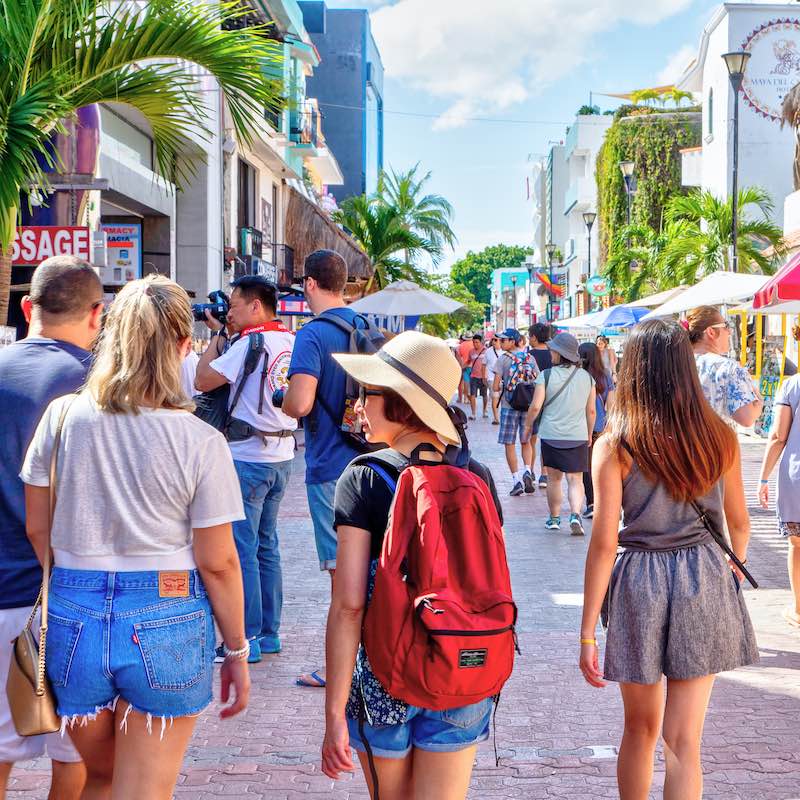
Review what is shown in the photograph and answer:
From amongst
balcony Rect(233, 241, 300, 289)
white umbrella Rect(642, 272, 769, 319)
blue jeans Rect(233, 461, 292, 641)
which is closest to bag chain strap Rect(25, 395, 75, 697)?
blue jeans Rect(233, 461, 292, 641)

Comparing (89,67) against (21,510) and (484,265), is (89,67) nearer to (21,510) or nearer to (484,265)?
(21,510)

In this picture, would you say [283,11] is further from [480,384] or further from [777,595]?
[777,595]

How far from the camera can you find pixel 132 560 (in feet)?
9.23

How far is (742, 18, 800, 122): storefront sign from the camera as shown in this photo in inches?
1410

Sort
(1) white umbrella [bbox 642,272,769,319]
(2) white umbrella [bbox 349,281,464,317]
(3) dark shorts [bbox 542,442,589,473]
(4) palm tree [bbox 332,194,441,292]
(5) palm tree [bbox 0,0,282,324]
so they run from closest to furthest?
1. (5) palm tree [bbox 0,0,282,324]
2. (3) dark shorts [bbox 542,442,589,473]
3. (1) white umbrella [bbox 642,272,769,319]
4. (2) white umbrella [bbox 349,281,464,317]
5. (4) palm tree [bbox 332,194,441,292]

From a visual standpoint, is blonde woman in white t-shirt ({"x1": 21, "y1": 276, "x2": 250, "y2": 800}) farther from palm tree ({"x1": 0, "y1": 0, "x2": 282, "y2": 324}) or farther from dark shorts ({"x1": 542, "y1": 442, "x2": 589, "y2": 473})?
dark shorts ({"x1": 542, "y1": 442, "x2": 589, "y2": 473})

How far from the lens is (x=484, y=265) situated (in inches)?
5851

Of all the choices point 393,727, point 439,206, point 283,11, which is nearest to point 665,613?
point 393,727

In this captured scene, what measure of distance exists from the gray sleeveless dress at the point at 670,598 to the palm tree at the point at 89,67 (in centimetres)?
425

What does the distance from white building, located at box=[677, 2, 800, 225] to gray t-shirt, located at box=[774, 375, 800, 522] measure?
98.8ft

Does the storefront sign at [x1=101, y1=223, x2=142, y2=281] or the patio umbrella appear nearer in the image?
the storefront sign at [x1=101, y1=223, x2=142, y2=281]

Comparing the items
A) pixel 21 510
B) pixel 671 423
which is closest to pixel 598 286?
pixel 671 423

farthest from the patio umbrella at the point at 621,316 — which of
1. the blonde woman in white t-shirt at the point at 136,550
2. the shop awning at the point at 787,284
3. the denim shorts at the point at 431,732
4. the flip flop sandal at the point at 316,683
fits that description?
the denim shorts at the point at 431,732

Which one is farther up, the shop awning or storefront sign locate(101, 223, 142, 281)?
storefront sign locate(101, 223, 142, 281)
